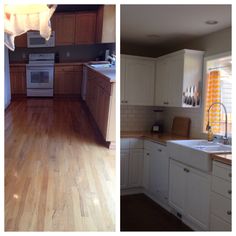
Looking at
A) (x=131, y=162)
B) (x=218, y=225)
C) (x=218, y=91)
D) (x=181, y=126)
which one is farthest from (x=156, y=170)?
(x=218, y=91)

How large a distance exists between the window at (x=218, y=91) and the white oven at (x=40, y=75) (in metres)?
1.97

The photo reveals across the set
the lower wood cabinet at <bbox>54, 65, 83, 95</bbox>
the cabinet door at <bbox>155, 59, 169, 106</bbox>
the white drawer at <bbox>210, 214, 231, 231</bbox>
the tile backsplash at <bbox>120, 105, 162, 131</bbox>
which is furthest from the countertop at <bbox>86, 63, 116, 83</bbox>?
the tile backsplash at <bbox>120, 105, 162, 131</bbox>

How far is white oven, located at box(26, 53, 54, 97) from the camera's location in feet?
5.22

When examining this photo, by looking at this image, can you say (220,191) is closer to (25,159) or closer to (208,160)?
(208,160)

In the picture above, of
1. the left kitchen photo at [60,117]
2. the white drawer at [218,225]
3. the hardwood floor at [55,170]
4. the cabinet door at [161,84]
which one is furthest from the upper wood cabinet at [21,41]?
the cabinet door at [161,84]

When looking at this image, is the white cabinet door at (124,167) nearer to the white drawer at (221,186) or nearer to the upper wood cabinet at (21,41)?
the white drawer at (221,186)

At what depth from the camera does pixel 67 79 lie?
1.66 meters

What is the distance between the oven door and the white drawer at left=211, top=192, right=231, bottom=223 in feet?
5.49

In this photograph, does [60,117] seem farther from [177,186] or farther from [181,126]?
[181,126]

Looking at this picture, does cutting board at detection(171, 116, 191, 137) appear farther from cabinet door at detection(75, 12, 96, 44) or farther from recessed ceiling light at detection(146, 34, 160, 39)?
cabinet door at detection(75, 12, 96, 44)

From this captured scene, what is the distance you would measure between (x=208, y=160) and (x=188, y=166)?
0.34m

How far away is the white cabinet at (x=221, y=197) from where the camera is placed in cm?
207

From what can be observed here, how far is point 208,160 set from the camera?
7.47 ft
